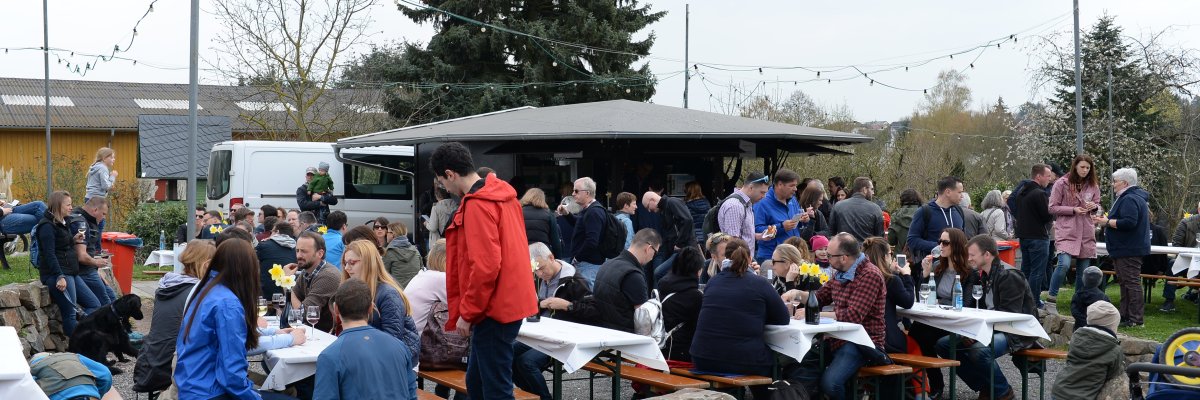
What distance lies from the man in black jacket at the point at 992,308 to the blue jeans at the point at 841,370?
3.33 feet

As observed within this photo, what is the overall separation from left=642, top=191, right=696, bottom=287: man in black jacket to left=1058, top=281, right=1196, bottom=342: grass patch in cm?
437

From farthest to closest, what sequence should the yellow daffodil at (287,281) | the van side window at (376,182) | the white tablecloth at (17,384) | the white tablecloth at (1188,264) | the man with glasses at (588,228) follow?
the van side window at (376,182), the white tablecloth at (1188,264), the man with glasses at (588,228), the yellow daffodil at (287,281), the white tablecloth at (17,384)

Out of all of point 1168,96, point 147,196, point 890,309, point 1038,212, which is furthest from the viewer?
point 1168,96

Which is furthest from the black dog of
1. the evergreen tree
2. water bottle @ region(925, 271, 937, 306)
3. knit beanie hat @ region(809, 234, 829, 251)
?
the evergreen tree

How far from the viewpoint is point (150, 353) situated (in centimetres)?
643

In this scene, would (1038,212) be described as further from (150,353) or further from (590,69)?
(590,69)

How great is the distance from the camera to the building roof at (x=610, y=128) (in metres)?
13.8

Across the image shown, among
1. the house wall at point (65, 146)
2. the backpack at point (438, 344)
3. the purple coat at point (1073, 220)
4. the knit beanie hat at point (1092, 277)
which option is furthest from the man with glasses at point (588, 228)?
the house wall at point (65, 146)

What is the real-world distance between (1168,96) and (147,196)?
24064mm

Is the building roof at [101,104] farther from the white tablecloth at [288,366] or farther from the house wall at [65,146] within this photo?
the white tablecloth at [288,366]

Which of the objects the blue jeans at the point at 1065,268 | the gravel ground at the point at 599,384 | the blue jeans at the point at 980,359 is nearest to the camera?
the blue jeans at the point at 980,359

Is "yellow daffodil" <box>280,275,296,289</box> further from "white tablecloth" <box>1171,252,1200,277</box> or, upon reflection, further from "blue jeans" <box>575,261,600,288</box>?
"white tablecloth" <box>1171,252,1200,277</box>

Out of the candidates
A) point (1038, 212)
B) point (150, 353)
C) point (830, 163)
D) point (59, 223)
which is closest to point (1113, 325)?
point (1038, 212)

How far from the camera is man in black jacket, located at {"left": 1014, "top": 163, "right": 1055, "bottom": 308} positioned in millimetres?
11789
